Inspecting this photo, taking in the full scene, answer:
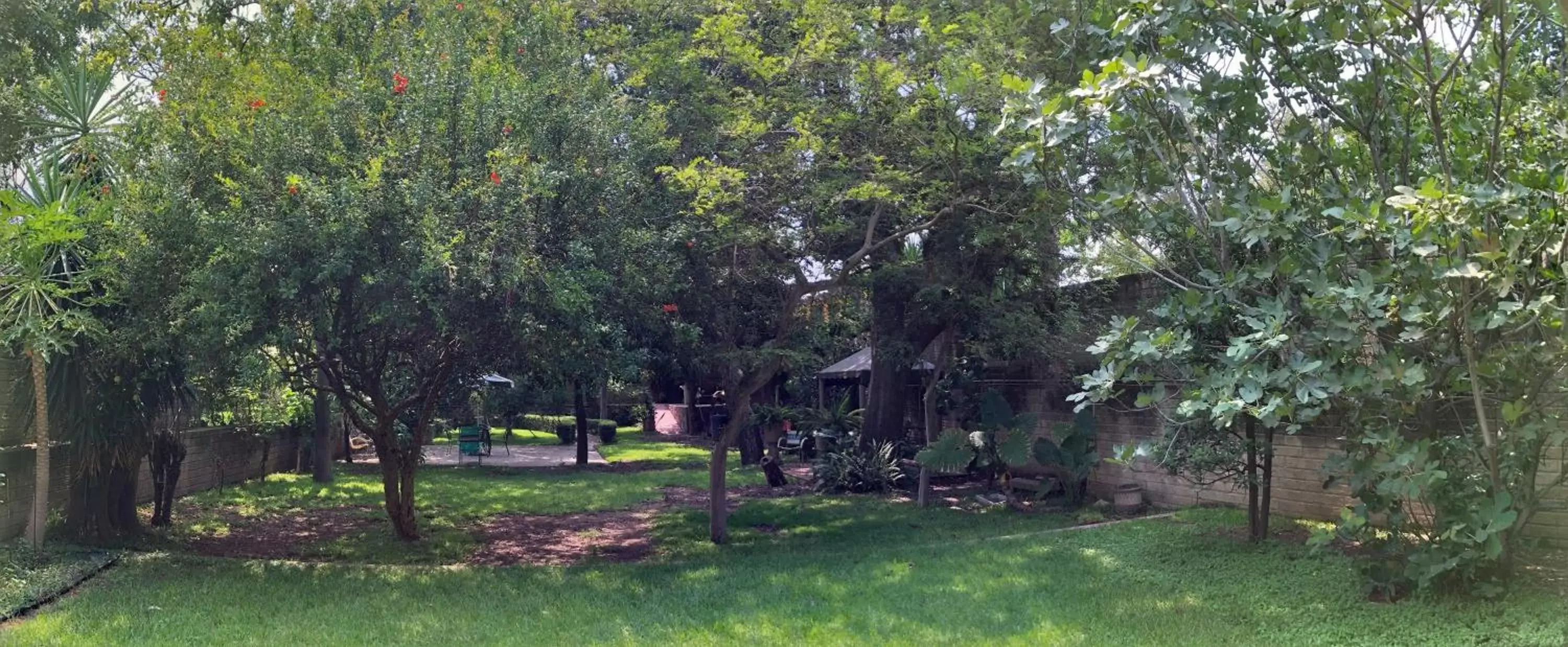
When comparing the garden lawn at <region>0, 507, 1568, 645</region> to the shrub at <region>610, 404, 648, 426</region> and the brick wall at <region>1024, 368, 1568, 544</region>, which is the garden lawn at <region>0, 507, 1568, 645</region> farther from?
the shrub at <region>610, 404, 648, 426</region>

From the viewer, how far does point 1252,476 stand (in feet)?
29.6

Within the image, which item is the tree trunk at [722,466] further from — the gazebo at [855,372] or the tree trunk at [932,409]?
the gazebo at [855,372]

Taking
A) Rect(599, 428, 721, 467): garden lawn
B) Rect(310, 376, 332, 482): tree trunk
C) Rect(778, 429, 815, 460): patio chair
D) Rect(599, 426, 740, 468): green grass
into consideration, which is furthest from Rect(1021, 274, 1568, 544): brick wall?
Rect(310, 376, 332, 482): tree trunk

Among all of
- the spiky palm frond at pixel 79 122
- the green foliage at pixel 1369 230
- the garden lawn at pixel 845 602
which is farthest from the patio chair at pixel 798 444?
the green foliage at pixel 1369 230

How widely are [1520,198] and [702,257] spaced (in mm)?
6493

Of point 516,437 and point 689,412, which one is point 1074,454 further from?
point 516,437

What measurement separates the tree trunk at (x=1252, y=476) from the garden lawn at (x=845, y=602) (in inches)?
11.2

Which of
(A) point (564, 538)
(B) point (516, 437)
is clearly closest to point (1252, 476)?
(A) point (564, 538)

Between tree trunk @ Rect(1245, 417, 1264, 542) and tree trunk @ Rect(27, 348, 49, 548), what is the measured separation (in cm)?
940

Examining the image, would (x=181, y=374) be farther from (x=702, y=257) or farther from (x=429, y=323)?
(x=702, y=257)

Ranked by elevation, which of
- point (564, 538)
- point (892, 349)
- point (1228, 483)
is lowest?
point (564, 538)

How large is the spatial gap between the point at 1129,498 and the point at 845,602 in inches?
203

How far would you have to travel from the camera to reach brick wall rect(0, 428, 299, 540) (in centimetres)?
924

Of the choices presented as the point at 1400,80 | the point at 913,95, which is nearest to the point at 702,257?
the point at 913,95
